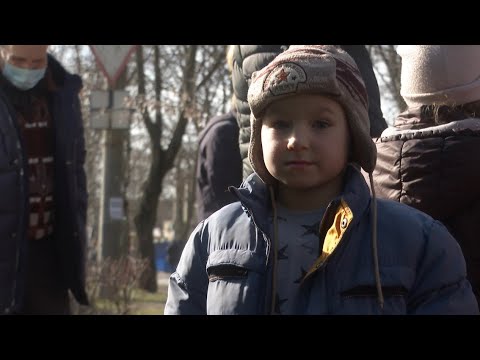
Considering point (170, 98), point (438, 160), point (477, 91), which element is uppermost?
point (170, 98)

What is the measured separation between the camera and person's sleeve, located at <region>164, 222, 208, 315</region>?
2.95m

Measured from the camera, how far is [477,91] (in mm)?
3602

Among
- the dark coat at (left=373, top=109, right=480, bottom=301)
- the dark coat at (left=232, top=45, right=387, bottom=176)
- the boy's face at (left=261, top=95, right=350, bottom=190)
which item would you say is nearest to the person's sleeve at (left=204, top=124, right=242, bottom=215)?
the dark coat at (left=232, top=45, right=387, bottom=176)

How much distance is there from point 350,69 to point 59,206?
98.2 inches

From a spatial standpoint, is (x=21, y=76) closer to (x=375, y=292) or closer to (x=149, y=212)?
(x=375, y=292)

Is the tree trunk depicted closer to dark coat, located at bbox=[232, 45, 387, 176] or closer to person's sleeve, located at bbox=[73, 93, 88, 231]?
person's sleeve, located at bbox=[73, 93, 88, 231]

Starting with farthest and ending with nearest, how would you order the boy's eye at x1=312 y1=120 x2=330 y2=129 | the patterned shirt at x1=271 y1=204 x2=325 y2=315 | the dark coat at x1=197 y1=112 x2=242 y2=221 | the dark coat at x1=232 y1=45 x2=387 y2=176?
the dark coat at x1=197 y1=112 x2=242 y2=221 → the dark coat at x1=232 y1=45 x2=387 y2=176 → the boy's eye at x1=312 y1=120 x2=330 y2=129 → the patterned shirt at x1=271 y1=204 x2=325 y2=315

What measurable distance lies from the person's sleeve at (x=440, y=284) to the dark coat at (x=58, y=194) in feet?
8.44

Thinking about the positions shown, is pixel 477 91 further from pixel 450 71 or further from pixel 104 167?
pixel 104 167

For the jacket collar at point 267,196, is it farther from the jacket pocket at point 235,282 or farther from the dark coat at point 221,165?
the dark coat at point 221,165

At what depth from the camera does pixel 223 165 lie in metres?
5.06

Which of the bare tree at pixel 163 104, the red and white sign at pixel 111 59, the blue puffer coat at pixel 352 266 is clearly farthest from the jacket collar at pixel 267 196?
the bare tree at pixel 163 104

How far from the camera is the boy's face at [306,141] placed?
112 inches
